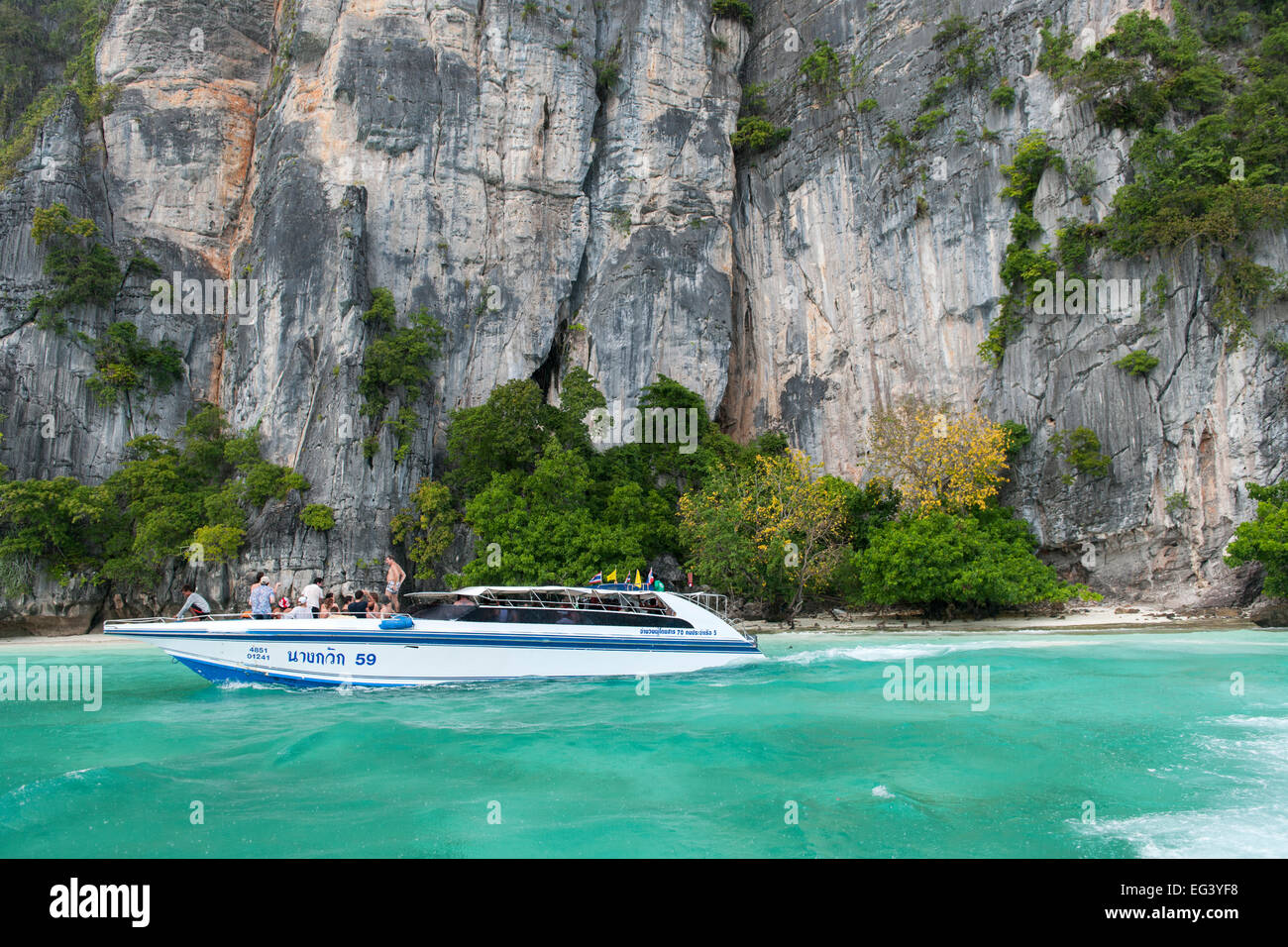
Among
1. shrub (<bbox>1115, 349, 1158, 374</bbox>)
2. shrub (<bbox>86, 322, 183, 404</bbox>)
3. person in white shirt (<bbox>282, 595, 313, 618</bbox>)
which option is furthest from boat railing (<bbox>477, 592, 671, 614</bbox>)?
shrub (<bbox>86, 322, 183, 404</bbox>)

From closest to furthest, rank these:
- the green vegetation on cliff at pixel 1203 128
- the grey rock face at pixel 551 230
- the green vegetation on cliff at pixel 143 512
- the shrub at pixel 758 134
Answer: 1. the green vegetation on cliff at pixel 1203 128
2. the green vegetation on cliff at pixel 143 512
3. the grey rock face at pixel 551 230
4. the shrub at pixel 758 134

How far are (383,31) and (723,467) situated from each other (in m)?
28.7

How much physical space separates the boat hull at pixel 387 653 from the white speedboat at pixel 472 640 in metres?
Answer: 0.02

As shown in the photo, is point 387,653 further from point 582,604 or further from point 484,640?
point 582,604

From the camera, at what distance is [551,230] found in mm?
40406

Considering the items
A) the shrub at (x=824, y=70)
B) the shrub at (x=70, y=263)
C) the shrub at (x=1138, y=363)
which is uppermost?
the shrub at (x=824, y=70)

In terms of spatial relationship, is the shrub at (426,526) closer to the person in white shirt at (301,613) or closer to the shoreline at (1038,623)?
the shoreline at (1038,623)

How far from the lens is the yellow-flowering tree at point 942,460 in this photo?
2931 centimetres

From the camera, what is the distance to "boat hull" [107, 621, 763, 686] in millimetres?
13656

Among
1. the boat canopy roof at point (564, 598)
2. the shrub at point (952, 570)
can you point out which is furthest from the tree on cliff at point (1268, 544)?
the boat canopy roof at point (564, 598)

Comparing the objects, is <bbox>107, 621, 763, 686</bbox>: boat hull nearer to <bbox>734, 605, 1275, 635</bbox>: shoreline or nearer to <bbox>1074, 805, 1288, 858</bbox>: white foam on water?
<bbox>1074, 805, 1288, 858</bbox>: white foam on water

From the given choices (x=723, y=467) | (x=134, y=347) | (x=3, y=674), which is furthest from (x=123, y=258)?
(x=723, y=467)

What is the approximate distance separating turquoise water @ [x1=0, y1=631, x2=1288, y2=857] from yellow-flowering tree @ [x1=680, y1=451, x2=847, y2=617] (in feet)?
42.6
